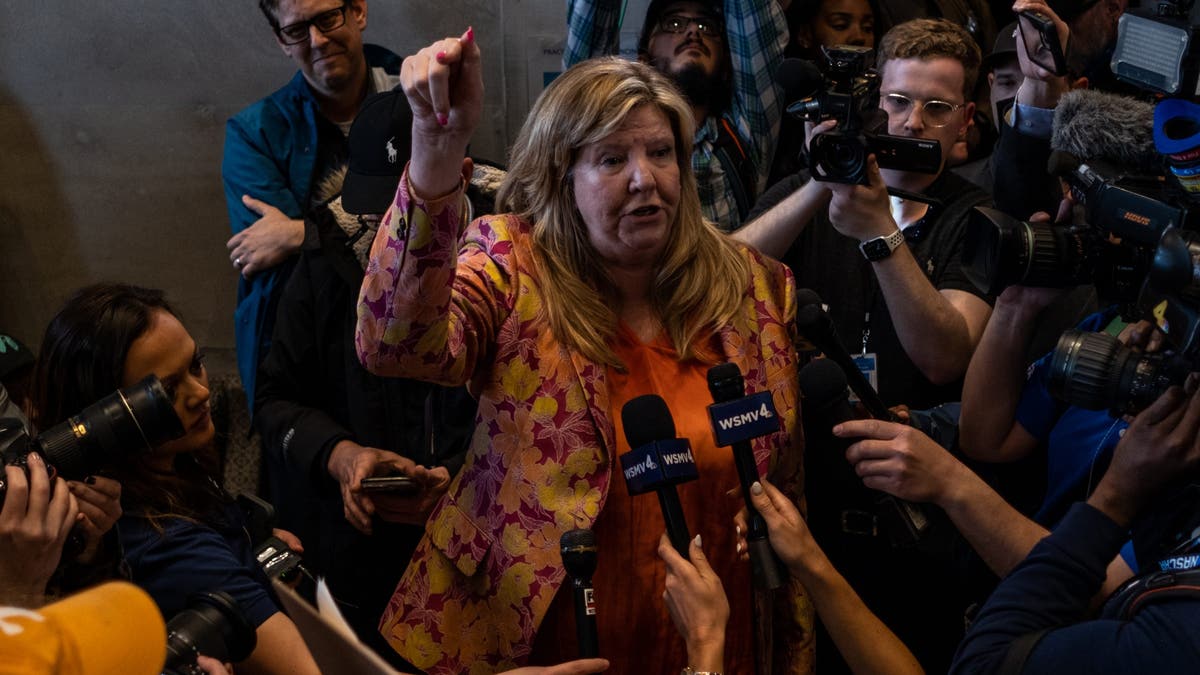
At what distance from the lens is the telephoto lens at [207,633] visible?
65.3 inches

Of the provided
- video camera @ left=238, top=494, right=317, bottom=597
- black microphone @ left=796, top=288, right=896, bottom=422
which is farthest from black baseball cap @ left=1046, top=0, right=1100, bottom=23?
video camera @ left=238, top=494, right=317, bottom=597

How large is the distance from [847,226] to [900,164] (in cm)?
18

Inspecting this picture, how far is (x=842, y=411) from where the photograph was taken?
204 centimetres

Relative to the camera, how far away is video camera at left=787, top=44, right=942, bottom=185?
2.53 meters

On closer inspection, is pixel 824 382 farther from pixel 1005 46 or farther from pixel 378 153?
pixel 1005 46

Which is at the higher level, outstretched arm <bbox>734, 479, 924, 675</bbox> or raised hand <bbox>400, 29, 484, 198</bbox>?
raised hand <bbox>400, 29, 484, 198</bbox>

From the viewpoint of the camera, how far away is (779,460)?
2193 mm

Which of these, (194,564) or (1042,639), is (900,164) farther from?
(194,564)

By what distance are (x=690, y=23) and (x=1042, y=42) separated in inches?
42.4

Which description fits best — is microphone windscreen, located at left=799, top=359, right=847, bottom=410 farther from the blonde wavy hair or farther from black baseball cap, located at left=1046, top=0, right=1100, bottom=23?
black baseball cap, located at left=1046, top=0, right=1100, bottom=23

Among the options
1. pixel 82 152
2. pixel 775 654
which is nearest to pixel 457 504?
pixel 775 654

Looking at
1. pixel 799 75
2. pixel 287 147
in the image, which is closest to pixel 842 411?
pixel 799 75

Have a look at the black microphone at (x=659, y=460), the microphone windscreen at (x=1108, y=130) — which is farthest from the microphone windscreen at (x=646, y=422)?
the microphone windscreen at (x=1108, y=130)

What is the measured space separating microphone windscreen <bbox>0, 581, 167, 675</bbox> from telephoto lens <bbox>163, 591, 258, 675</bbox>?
67 centimetres
